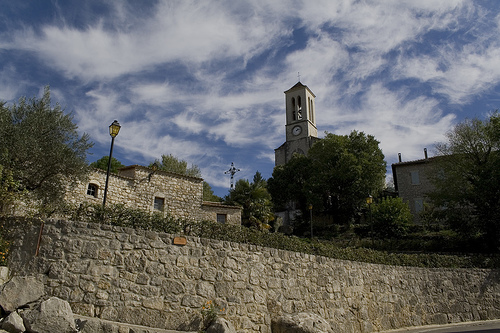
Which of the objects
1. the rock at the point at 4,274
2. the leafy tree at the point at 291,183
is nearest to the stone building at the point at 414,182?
the leafy tree at the point at 291,183

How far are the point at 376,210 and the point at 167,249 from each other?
2809 cm

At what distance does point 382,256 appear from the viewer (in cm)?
1642

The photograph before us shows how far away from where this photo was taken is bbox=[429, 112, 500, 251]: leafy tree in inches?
1029

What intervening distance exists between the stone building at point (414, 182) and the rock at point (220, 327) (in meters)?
38.6

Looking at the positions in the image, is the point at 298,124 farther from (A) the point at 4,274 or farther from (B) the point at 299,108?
(A) the point at 4,274

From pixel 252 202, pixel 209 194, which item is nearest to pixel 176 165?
pixel 209 194

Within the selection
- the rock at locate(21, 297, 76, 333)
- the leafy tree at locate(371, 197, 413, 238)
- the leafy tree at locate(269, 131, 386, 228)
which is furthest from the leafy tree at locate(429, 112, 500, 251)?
the rock at locate(21, 297, 76, 333)

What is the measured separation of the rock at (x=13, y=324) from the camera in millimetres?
7056

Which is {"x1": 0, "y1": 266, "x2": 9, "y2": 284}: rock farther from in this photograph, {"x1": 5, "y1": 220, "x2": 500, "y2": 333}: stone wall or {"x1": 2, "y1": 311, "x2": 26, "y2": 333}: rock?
{"x1": 2, "y1": 311, "x2": 26, "y2": 333}: rock

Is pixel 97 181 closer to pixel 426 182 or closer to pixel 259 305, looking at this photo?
pixel 259 305

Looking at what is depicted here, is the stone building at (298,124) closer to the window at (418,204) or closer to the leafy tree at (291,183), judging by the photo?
the leafy tree at (291,183)

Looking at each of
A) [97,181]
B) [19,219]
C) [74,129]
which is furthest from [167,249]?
[97,181]

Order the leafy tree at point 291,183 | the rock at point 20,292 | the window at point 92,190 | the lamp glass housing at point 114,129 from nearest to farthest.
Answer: the rock at point 20,292, the lamp glass housing at point 114,129, the window at point 92,190, the leafy tree at point 291,183

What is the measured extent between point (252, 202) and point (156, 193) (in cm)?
885
